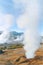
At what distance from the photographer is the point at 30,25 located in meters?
1.59

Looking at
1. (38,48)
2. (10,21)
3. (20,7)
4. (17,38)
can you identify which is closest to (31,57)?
(38,48)

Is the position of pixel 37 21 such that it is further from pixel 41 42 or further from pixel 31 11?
pixel 41 42

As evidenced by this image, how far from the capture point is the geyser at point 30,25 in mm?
1576

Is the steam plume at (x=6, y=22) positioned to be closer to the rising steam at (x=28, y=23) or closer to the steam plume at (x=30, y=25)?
the rising steam at (x=28, y=23)

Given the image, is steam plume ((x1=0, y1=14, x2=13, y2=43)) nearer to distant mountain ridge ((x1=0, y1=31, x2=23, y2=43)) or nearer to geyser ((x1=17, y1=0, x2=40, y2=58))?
distant mountain ridge ((x1=0, y1=31, x2=23, y2=43))

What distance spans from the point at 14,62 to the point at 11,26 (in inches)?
18.9

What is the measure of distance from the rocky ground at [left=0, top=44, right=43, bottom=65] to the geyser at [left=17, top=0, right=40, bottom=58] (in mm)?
57

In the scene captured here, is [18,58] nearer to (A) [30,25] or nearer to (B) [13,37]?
(B) [13,37]

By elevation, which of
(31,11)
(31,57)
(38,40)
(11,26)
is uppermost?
(31,11)

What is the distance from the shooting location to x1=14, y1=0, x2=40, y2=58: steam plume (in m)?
1.58

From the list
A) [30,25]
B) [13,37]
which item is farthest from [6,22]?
[30,25]

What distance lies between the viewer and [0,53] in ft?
5.17

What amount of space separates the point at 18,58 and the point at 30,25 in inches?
18.5

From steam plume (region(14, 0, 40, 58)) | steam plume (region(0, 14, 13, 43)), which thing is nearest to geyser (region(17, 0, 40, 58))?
steam plume (region(14, 0, 40, 58))
